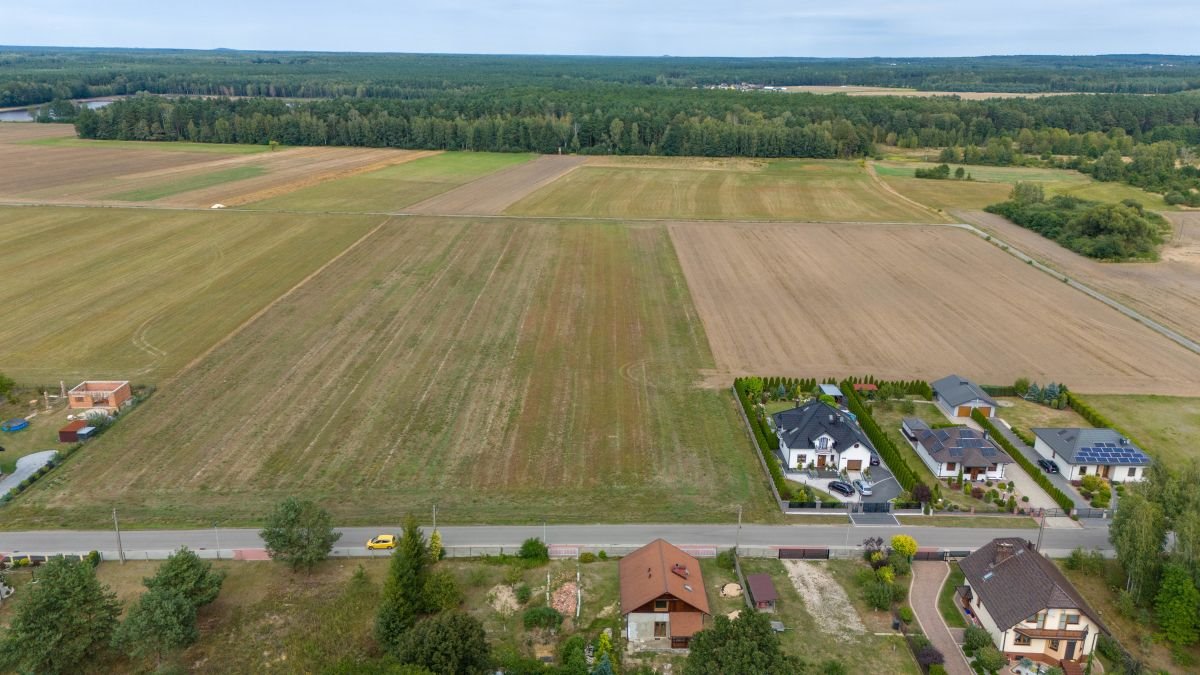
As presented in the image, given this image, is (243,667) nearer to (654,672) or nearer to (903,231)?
(654,672)

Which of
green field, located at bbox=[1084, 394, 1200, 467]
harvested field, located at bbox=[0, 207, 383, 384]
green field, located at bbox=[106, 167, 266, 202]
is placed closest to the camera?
green field, located at bbox=[1084, 394, 1200, 467]

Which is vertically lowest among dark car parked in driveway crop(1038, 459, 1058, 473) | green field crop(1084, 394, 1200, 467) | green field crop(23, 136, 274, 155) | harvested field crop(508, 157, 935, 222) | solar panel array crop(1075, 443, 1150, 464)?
dark car parked in driveway crop(1038, 459, 1058, 473)

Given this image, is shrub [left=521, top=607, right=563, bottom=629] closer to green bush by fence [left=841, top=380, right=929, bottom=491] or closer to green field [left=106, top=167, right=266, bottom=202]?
green bush by fence [left=841, top=380, right=929, bottom=491]

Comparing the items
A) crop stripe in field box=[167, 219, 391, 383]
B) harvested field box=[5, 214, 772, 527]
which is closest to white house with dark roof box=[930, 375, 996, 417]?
harvested field box=[5, 214, 772, 527]

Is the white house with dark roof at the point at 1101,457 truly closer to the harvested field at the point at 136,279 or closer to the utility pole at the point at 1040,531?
the utility pole at the point at 1040,531

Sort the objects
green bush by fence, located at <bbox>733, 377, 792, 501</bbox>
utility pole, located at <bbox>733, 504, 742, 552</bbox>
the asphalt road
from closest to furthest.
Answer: the asphalt road
utility pole, located at <bbox>733, 504, 742, 552</bbox>
green bush by fence, located at <bbox>733, 377, 792, 501</bbox>

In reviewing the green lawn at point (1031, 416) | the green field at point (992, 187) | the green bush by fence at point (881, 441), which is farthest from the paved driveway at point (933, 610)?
the green field at point (992, 187)
